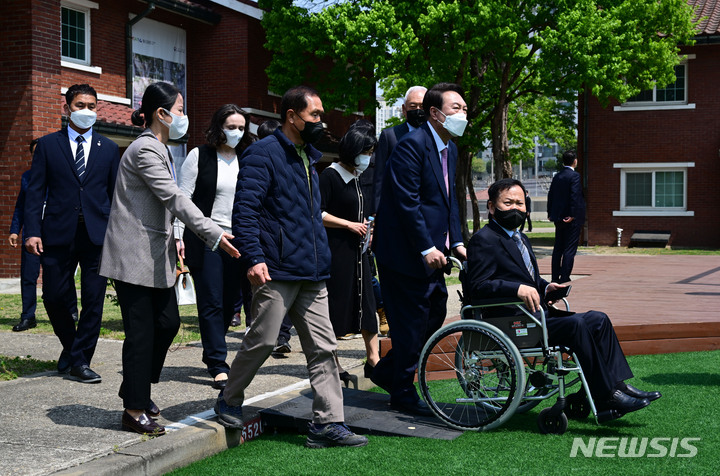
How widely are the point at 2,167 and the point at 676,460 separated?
508 inches

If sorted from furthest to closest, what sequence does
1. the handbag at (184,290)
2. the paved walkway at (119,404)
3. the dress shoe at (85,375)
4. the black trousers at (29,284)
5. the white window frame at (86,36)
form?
the white window frame at (86,36) → the black trousers at (29,284) → the handbag at (184,290) → the dress shoe at (85,375) → the paved walkway at (119,404)

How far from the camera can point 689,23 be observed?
2339 centimetres

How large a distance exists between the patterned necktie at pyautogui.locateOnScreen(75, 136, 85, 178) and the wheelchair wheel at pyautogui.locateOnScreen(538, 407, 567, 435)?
147 inches

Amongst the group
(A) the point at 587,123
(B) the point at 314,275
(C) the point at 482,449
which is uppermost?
(A) the point at 587,123

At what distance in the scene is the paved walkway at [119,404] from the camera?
398cm

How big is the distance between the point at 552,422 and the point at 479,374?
492 mm

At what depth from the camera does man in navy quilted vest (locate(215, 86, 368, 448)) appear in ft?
14.6

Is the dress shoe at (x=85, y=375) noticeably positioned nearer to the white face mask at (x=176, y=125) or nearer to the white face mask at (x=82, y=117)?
the white face mask at (x=82, y=117)

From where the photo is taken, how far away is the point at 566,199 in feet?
40.1

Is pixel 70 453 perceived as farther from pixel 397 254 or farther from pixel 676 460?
→ pixel 676 460

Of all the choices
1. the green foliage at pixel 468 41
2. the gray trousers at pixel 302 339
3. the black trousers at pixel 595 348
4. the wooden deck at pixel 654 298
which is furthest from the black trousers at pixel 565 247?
the green foliage at pixel 468 41

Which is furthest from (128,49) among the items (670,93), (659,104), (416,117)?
(670,93)

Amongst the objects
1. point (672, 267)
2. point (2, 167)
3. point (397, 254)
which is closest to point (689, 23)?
point (672, 267)

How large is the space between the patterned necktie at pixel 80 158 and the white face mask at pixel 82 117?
5.6 inches
